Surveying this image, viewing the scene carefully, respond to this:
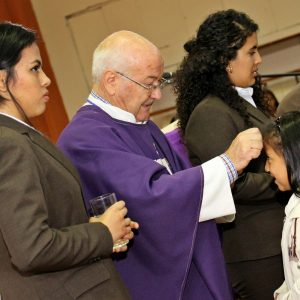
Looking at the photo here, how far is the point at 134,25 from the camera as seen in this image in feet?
18.4

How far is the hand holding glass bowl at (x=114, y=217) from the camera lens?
1.51m

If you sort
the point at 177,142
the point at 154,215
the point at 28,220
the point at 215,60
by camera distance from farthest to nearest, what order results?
1. the point at 177,142
2. the point at 215,60
3. the point at 154,215
4. the point at 28,220

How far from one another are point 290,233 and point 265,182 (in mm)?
315

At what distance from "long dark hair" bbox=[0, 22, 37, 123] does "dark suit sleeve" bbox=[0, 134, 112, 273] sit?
6.8 inches

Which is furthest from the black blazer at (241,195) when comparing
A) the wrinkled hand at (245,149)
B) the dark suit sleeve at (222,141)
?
the wrinkled hand at (245,149)

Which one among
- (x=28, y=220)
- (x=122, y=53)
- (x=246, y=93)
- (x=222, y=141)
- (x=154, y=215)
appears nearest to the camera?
(x=28, y=220)

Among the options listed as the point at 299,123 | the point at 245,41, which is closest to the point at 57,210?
the point at 299,123

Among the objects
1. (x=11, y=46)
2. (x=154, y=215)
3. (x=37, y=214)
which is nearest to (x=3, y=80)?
(x=11, y=46)

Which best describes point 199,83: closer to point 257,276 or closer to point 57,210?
point 257,276

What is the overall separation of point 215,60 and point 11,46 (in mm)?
920

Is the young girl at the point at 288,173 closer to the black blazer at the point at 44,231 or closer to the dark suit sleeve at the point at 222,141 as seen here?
the dark suit sleeve at the point at 222,141

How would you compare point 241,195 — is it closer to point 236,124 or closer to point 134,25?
point 236,124

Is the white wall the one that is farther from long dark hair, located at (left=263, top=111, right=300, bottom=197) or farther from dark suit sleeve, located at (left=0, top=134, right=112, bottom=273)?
dark suit sleeve, located at (left=0, top=134, right=112, bottom=273)

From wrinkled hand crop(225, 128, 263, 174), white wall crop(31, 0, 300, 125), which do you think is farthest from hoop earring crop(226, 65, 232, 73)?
white wall crop(31, 0, 300, 125)
